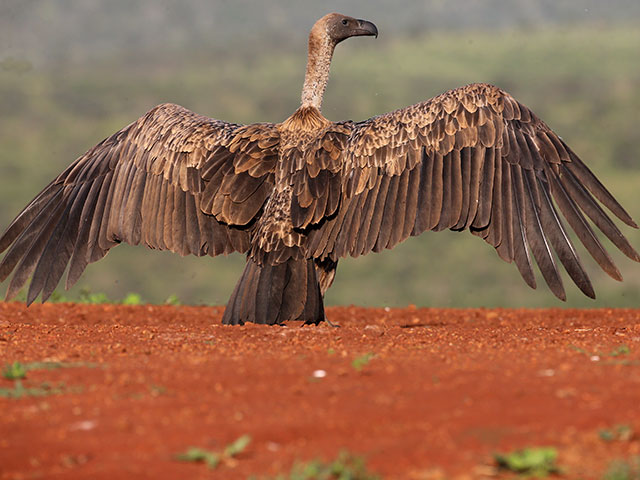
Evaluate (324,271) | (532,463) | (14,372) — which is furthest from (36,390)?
(324,271)

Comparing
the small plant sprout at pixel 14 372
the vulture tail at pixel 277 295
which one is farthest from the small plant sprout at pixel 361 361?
the vulture tail at pixel 277 295

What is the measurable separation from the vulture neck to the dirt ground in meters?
4.01

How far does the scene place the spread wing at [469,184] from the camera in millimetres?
7957

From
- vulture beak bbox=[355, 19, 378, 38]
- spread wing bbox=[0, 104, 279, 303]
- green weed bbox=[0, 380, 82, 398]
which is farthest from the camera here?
vulture beak bbox=[355, 19, 378, 38]

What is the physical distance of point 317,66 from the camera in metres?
10.2

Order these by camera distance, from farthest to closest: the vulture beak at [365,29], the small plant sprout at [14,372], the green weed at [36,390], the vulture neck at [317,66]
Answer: the vulture beak at [365,29] → the vulture neck at [317,66] → the small plant sprout at [14,372] → the green weed at [36,390]

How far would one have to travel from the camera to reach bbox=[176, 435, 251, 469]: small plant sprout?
3.47m

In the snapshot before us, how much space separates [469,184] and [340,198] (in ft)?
3.87

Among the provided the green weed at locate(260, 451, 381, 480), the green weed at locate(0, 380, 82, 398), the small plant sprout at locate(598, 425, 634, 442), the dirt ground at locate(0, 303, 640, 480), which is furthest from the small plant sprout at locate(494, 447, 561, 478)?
the green weed at locate(0, 380, 82, 398)

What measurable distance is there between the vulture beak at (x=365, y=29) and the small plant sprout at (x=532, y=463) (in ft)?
25.3

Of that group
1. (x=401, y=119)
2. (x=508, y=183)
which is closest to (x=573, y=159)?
(x=508, y=183)

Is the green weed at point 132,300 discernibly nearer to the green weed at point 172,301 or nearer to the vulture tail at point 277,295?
the green weed at point 172,301

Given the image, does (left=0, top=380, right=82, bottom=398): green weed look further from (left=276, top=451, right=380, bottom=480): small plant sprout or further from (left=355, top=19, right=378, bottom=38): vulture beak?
(left=355, top=19, right=378, bottom=38): vulture beak

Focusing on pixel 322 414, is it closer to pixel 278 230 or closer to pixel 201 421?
pixel 201 421
